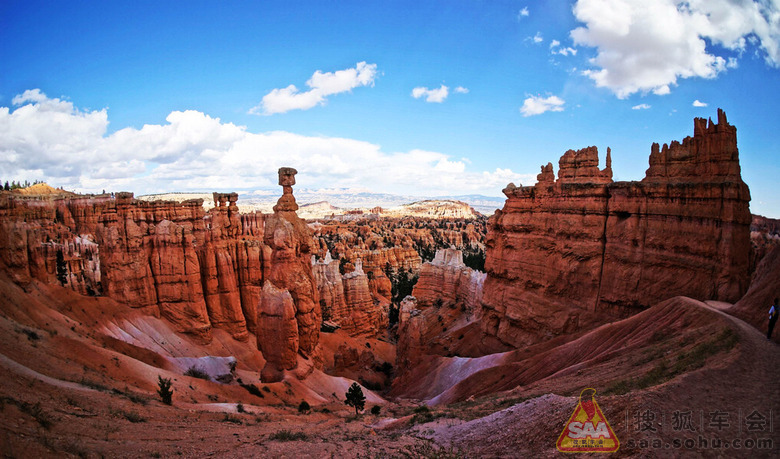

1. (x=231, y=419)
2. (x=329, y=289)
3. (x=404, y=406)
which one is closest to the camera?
(x=231, y=419)

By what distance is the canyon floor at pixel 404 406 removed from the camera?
7.84 metres

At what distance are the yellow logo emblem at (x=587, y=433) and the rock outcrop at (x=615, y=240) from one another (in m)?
12.3

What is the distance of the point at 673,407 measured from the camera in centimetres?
815

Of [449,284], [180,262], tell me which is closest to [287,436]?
[180,262]

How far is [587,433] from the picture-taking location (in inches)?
323

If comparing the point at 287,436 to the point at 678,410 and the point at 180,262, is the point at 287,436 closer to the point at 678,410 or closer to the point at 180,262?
the point at 678,410

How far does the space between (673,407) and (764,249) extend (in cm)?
1361

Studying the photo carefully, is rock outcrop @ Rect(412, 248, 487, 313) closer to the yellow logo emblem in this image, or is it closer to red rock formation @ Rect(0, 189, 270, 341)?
red rock formation @ Rect(0, 189, 270, 341)

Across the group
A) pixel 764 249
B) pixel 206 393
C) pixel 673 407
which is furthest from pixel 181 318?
pixel 764 249

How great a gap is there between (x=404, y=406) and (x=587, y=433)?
15.6m

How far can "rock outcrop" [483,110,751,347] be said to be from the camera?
1703cm

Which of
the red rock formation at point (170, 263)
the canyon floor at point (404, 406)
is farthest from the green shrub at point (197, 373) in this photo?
the red rock formation at point (170, 263)

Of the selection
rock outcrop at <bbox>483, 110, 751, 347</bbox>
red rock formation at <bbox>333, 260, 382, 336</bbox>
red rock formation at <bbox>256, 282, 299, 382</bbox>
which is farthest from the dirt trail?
red rock formation at <bbox>333, 260, 382, 336</bbox>

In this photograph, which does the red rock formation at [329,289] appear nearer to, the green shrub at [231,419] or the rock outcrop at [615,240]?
the rock outcrop at [615,240]
